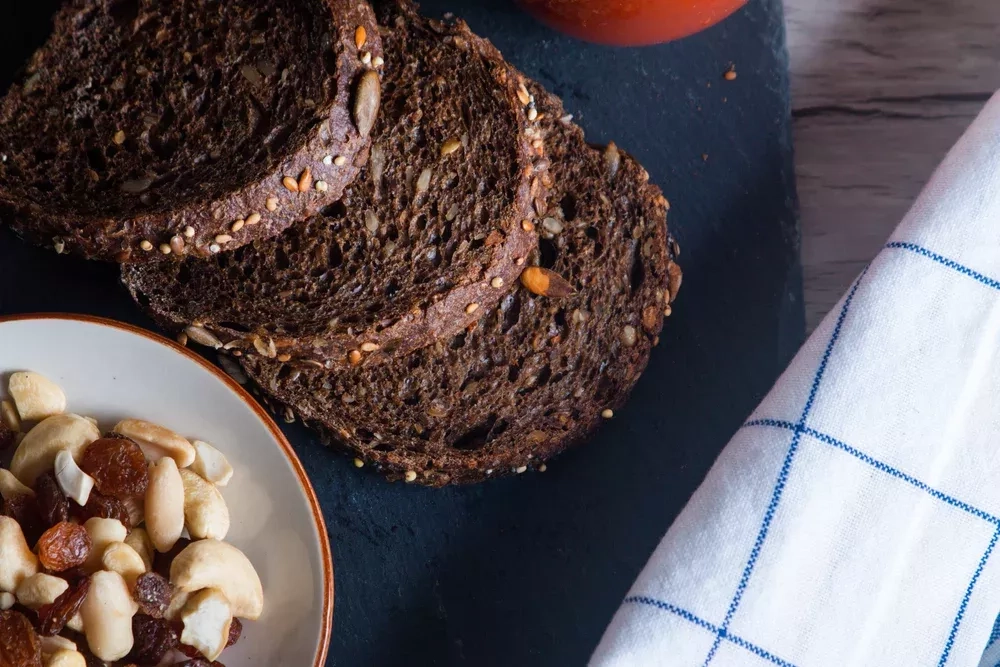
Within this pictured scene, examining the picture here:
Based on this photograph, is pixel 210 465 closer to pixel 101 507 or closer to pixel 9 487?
pixel 101 507

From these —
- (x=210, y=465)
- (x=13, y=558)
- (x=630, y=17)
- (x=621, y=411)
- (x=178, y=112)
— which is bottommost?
(x=621, y=411)

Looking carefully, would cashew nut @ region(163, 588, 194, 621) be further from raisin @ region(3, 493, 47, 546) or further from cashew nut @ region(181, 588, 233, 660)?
raisin @ region(3, 493, 47, 546)

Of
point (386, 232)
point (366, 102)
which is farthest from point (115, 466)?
point (366, 102)

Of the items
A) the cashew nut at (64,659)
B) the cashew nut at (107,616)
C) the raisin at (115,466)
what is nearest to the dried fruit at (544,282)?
the raisin at (115,466)

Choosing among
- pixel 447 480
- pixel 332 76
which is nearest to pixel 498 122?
pixel 332 76

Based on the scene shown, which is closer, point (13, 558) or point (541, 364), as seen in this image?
point (13, 558)

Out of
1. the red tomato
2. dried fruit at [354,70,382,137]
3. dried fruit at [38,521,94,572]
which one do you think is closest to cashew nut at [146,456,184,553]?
dried fruit at [38,521,94,572]

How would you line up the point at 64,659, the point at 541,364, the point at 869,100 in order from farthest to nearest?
the point at 869,100, the point at 541,364, the point at 64,659

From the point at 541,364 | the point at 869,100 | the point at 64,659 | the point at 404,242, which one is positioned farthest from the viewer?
the point at 869,100
